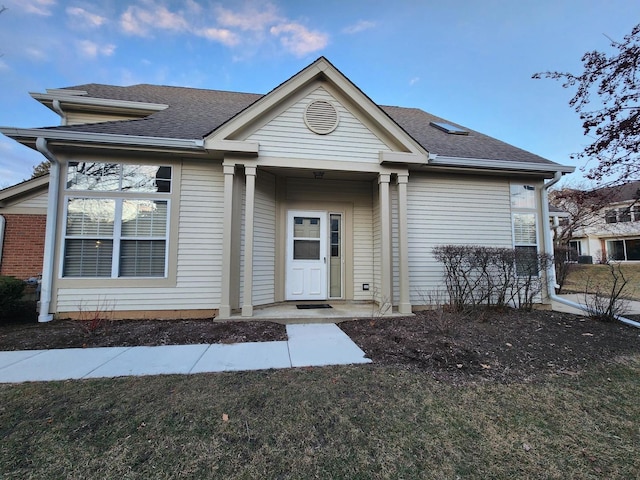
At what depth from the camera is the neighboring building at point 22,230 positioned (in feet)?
24.7

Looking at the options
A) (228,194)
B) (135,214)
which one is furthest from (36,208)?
(228,194)

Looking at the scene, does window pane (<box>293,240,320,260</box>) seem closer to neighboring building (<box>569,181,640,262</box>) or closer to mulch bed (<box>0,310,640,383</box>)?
mulch bed (<box>0,310,640,383</box>)

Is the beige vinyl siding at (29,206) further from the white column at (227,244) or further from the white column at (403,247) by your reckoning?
the white column at (403,247)

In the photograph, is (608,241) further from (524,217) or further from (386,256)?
(386,256)

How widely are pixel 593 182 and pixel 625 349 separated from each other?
3175 mm

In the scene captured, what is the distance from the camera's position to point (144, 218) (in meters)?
5.61

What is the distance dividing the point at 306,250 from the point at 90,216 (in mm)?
4431

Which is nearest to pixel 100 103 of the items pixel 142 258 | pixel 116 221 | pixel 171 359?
pixel 116 221

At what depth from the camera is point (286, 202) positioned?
6922mm

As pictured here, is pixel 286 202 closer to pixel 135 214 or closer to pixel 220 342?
pixel 135 214

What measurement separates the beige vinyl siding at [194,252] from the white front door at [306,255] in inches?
66.7

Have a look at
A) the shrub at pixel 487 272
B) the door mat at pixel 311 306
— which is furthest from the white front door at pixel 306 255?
the shrub at pixel 487 272

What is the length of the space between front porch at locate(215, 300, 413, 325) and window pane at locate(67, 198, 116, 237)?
287 centimetres

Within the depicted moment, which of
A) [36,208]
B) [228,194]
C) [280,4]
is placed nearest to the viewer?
[228,194]
